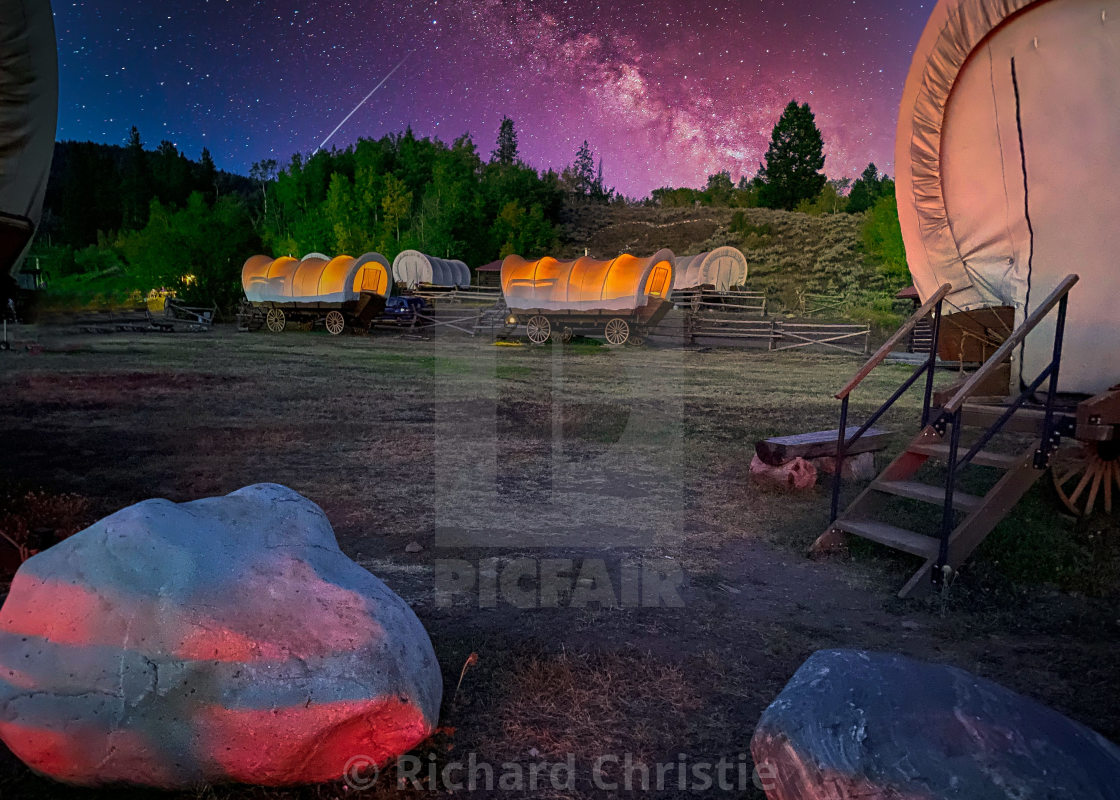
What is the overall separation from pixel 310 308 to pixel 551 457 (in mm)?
20446

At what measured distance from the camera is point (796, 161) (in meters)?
60.0

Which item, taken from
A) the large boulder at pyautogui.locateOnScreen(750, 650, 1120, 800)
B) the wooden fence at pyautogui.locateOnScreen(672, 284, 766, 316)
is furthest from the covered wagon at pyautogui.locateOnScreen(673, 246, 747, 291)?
the large boulder at pyautogui.locateOnScreen(750, 650, 1120, 800)

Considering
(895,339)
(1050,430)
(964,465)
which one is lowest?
(964,465)

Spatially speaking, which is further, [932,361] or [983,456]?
[932,361]

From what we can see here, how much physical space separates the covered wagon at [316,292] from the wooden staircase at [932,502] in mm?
21834

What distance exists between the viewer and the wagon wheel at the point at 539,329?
21.7m

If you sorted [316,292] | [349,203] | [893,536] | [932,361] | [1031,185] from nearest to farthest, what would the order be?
[893,536], [1031,185], [932,361], [316,292], [349,203]

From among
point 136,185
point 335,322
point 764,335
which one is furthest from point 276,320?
point 136,185

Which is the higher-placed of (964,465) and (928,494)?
(964,465)

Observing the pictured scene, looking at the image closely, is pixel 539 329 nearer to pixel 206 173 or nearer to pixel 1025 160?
pixel 1025 160

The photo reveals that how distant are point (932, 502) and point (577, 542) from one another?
2.36 metres

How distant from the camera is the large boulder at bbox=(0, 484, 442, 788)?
221cm

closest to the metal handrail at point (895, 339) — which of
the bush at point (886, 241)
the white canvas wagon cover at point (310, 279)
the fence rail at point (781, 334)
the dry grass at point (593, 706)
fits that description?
the dry grass at point (593, 706)

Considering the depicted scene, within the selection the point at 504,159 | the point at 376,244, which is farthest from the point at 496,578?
the point at 504,159
